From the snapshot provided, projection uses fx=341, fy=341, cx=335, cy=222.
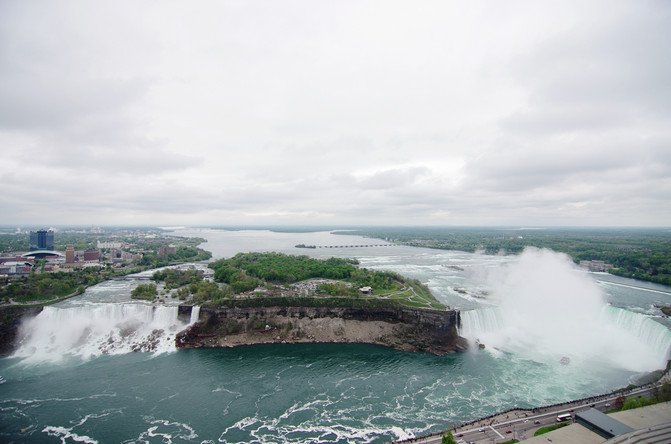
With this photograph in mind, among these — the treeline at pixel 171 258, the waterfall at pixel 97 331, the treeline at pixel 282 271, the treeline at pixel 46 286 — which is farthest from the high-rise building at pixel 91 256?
the waterfall at pixel 97 331

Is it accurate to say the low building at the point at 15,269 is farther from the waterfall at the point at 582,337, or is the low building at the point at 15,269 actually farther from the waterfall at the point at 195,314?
the waterfall at the point at 582,337

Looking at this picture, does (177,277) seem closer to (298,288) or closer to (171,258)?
(298,288)

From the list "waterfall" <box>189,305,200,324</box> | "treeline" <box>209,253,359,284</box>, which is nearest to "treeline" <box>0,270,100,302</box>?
"treeline" <box>209,253,359,284</box>

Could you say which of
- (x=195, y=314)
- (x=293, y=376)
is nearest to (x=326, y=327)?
(x=293, y=376)

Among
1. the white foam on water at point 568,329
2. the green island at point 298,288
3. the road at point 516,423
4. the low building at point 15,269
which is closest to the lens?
the road at point 516,423

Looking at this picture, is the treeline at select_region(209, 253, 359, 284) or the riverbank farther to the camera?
the treeline at select_region(209, 253, 359, 284)

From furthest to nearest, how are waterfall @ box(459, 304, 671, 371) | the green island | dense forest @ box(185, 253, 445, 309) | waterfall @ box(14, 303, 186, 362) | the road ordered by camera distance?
dense forest @ box(185, 253, 445, 309) → the green island → waterfall @ box(14, 303, 186, 362) → waterfall @ box(459, 304, 671, 371) → the road

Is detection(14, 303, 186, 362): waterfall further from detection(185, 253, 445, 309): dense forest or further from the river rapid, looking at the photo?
detection(185, 253, 445, 309): dense forest
